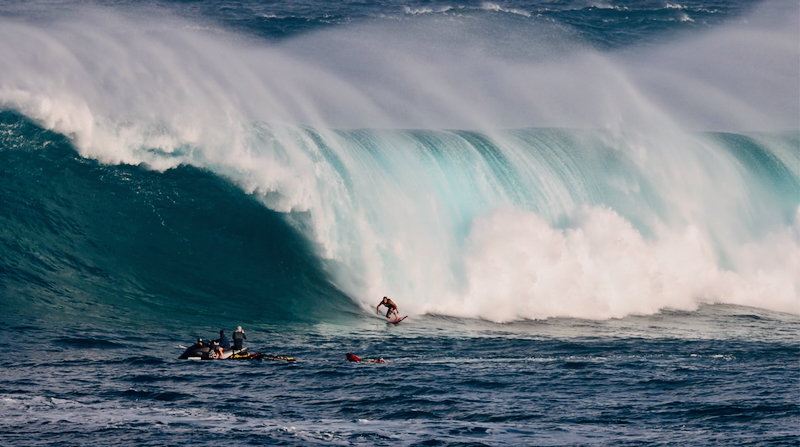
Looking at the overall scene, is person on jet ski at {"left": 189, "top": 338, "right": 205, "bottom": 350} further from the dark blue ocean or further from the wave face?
the wave face

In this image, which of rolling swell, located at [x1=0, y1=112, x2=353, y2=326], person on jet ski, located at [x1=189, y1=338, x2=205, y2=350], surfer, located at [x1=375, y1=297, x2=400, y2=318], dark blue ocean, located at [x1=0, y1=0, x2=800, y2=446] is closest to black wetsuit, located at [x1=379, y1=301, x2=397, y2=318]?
surfer, located at [x1=375, y1=297, x2=400, y2=318]

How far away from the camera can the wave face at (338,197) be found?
19.8m

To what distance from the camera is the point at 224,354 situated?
15.0 metres

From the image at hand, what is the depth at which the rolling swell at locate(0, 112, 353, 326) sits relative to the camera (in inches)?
711

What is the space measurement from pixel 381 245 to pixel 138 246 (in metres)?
5.43

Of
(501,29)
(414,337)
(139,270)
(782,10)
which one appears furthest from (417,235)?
(782,10)

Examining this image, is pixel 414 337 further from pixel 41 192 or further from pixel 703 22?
pixel 703 22

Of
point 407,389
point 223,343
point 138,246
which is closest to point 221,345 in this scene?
point 223,343

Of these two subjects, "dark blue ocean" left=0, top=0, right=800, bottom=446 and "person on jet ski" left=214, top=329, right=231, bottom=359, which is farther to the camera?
"person on jet ski" left=214, top=329, right=231, bottom=359

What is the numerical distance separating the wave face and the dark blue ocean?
73 millimetres

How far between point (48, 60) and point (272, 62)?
9.38 metres

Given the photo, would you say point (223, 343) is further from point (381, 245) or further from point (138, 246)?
point (381, 245)

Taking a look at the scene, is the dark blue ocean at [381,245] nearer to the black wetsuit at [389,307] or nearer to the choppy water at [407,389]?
the choppy water at [407,389]

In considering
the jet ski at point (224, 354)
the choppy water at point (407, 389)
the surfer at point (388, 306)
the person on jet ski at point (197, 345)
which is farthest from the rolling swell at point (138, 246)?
the jet ski at point (224, 354)
